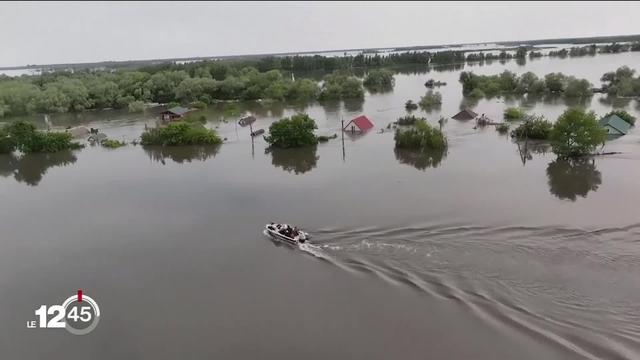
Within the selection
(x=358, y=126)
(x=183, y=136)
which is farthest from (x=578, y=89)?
(x=183, y=136)

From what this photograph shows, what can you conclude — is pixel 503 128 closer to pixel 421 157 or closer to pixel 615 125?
pixel 615 125

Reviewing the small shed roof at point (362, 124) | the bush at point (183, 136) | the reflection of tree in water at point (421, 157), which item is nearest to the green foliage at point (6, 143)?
the bush at point (183, 136)

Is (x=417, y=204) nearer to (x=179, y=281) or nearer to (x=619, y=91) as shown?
(x=179, y=281)

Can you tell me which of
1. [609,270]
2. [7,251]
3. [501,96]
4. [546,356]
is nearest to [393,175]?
[609,270]

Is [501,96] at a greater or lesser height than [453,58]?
lesser

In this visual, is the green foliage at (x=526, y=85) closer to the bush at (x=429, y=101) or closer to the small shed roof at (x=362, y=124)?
the bush at (x=429, y=101)

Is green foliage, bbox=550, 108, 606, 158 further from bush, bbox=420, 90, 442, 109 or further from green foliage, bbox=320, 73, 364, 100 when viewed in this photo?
green foliage, bbox=320, 73, 364, 100
